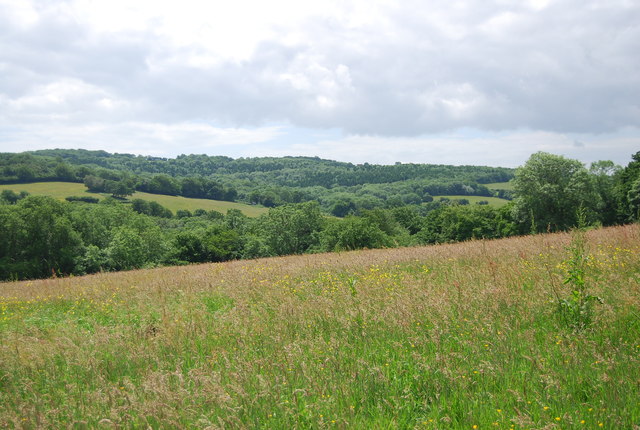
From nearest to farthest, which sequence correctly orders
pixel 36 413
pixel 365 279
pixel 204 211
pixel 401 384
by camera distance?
pixel 36 413, pixel 401 384, pixel 365 279, pixel 204 211

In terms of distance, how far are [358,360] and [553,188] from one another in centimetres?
4685

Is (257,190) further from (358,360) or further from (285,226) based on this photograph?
Result: (358,360)

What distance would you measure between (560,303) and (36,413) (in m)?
6.02

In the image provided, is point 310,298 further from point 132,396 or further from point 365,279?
point 132,396

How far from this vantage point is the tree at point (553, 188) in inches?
1688

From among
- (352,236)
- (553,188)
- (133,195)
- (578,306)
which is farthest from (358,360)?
(133,195)

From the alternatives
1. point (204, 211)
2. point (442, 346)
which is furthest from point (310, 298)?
point (204, 211)

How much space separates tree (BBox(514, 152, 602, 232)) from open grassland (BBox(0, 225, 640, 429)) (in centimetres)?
4133

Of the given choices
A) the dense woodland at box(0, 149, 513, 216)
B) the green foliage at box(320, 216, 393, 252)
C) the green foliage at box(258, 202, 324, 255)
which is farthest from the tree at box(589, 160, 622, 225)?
the dense woodland at box(0, 149, 513, 216)

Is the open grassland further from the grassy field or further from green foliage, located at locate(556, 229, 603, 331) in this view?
the grassy field

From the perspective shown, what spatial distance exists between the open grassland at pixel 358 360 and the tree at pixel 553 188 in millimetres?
41326

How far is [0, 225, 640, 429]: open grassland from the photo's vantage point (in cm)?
330

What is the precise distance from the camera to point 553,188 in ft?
139

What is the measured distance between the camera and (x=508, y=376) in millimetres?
3617
